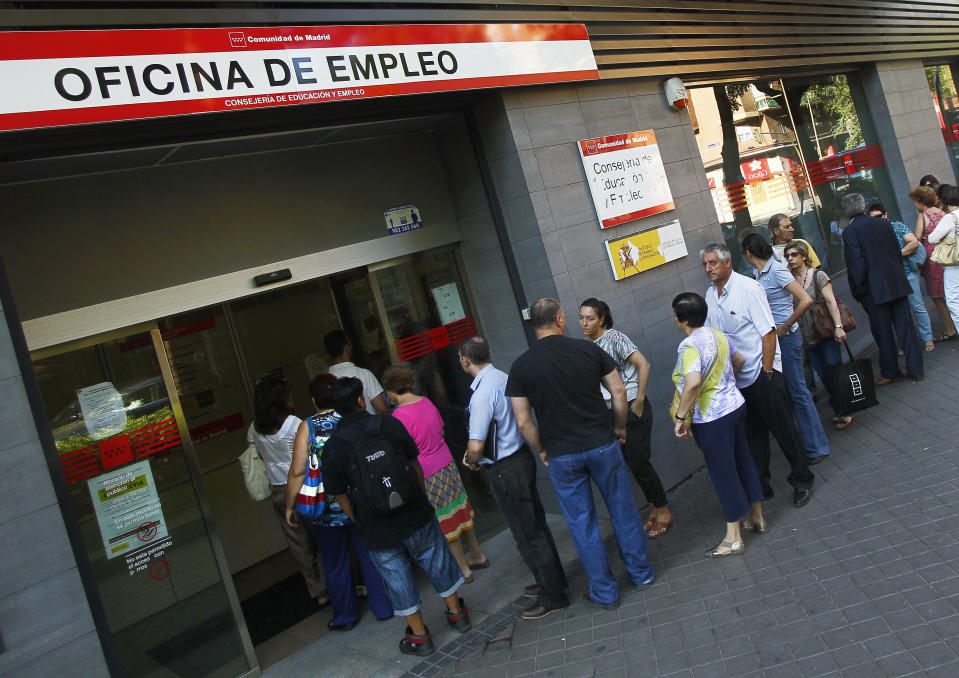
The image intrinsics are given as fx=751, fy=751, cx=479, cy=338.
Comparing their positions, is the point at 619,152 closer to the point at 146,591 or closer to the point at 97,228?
the point at 97,228

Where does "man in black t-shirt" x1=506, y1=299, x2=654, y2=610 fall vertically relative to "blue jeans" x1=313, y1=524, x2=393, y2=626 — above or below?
above

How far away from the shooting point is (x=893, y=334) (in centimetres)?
747

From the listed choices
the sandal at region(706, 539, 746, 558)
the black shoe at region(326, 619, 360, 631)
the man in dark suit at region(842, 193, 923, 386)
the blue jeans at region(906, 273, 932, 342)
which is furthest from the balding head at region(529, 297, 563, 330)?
the blue jeans at region(906, 273, 932, 342)

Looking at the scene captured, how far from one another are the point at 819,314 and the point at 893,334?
1.65m

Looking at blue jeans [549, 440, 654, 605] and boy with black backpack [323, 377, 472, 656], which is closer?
boy with black backpack [323, 377, 472, 656]

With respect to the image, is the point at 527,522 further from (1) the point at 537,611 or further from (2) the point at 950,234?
(2) the point at 950,234

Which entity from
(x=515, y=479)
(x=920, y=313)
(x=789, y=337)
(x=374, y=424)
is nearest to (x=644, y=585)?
(x=515, y=479)

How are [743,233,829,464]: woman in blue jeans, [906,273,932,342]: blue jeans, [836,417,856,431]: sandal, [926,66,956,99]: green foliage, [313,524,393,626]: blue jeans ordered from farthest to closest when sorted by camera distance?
[926,66,956,99]: green foliage, [906,273,932,342]: blue jeans, [836,417,856,431]: sandal, [743,233,829,464]: woman in blue jeans, [313,524,393,626]: blue jeans

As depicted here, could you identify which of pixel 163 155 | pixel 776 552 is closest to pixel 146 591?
pixel 163 155

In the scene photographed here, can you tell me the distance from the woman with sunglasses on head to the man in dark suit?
3432 mm

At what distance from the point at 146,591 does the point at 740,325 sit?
413 cm

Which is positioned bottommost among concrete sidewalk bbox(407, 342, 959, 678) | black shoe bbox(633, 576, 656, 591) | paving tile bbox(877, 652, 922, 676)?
paving tile bbox(877, 652, 922, 676)

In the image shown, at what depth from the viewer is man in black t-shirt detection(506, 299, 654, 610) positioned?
437 centimetres

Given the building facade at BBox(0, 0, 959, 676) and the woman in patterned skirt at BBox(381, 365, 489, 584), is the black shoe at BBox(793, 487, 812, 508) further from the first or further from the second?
the woman in patterned skirt at BBox(381, 365, 489, 584)
